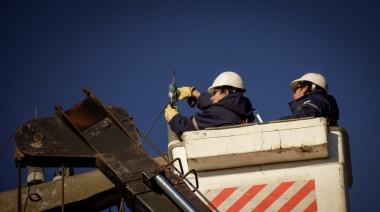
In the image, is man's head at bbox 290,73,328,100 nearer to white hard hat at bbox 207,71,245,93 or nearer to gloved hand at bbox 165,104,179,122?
white hard hat at bbox 207,71,245,93

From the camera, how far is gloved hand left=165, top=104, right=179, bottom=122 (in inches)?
377

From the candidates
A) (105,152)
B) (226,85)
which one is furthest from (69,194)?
(105,152)

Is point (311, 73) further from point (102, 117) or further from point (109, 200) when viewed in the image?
point (102, 117)

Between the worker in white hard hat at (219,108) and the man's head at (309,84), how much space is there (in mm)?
693

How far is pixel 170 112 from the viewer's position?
31.8 ft

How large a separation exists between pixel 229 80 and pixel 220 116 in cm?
91

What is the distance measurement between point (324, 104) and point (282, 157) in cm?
171

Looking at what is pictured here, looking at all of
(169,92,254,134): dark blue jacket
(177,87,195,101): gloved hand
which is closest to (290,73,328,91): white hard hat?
(169,92,254,134): dark blue jacket

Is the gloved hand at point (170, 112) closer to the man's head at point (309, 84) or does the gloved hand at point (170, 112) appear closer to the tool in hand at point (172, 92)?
the tool in hand at point (172, 92)

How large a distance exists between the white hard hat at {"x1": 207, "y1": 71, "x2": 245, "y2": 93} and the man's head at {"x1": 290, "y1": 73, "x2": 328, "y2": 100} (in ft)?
2.19

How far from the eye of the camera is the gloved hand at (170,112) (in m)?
9.57

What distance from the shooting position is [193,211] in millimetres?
5770

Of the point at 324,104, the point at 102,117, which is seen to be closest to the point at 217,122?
the point at 324,104

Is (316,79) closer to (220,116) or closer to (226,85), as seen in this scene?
(226,85)
